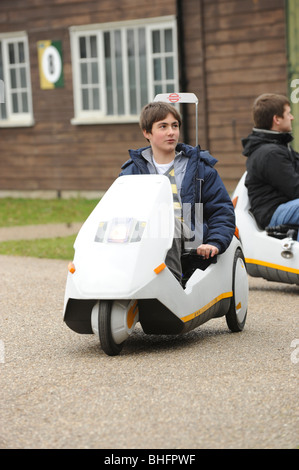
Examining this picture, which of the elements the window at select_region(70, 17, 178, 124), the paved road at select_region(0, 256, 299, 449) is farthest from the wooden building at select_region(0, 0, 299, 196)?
the paved road at select_region(0, 256, 299, 449)

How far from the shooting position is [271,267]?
7.96 metres

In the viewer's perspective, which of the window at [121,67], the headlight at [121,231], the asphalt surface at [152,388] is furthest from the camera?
the window at [121,67]

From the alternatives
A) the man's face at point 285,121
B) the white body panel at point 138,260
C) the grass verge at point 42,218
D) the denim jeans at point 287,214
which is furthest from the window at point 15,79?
the white body panel at point 138,260

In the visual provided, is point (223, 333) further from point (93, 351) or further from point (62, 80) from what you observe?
point (62, 80)

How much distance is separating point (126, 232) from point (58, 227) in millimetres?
8761

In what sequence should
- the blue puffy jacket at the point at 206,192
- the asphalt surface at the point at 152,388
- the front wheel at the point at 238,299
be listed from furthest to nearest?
the front wheel at the point at 238,299, the blue puffy jacket at the point at 206,192, the asphalt surface at the point at 152,388

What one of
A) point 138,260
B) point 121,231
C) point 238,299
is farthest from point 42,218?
point 138,260

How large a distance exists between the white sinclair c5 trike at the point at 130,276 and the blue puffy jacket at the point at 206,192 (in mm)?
215

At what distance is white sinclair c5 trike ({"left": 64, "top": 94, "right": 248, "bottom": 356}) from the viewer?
16.5ft

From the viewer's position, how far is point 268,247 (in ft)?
26.1

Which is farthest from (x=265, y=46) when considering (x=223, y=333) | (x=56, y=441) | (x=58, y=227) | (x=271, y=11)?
(x=56, y=441)

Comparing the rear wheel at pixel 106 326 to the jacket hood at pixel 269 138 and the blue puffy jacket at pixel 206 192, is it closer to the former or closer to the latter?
the blue puffy jacket at pixel 206 192

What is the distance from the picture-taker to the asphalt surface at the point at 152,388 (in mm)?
3732

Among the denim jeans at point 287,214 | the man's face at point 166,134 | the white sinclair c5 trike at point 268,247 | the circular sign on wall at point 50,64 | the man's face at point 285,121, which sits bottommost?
the white sinclair c5 trike at point 268,247
